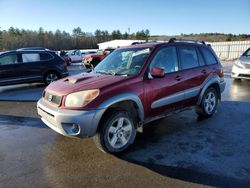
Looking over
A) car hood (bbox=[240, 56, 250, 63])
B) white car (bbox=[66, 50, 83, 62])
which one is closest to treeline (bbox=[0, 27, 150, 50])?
white car (bbox=[66, 50, 83, 62])

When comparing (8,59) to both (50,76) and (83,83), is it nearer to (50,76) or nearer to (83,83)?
(50,76)

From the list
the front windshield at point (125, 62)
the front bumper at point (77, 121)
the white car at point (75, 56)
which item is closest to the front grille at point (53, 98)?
the front bumper at point (77, 121)

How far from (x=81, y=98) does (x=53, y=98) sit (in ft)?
2.23

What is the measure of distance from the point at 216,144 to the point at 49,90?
121 inches

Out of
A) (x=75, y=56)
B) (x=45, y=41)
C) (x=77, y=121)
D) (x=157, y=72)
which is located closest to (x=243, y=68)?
(x=157, y=72)

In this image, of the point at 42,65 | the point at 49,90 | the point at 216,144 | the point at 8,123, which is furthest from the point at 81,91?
the point at 42,65

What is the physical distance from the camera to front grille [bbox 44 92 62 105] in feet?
14.2

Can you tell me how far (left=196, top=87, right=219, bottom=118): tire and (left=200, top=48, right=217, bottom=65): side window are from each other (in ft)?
2.08

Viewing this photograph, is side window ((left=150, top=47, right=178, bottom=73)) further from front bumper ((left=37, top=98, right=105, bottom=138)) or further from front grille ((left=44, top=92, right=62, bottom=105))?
front grille ((left=44, top=92, right=62, bottom=105))

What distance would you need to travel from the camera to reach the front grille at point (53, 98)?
171 inches

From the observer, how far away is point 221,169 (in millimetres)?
3789

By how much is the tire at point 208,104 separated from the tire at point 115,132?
87.9 inches

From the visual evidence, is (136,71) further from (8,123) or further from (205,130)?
(8,123)

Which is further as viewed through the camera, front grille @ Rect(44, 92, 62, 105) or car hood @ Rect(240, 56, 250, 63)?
car hood @ Rect(240, 56, 250, 63)
